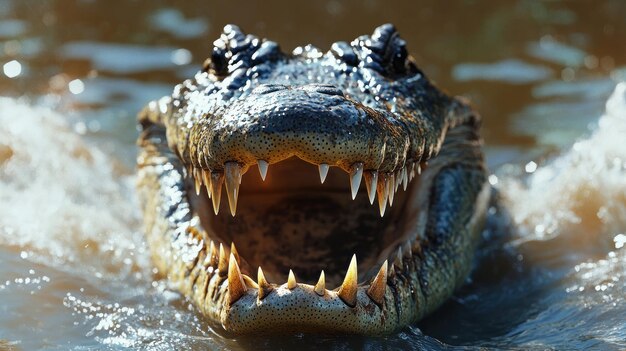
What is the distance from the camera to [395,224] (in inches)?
165

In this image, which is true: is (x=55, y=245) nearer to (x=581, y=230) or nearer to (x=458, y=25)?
(x=581, y=230)

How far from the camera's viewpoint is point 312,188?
4.33 m

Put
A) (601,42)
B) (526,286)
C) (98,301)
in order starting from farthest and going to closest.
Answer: (601,42)
(526,286)
(98,301)

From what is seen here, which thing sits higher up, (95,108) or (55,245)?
(95,108)

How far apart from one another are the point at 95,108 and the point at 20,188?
1.63 m

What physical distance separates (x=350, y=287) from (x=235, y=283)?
41cm

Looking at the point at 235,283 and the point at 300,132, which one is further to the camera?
the point at 235,283

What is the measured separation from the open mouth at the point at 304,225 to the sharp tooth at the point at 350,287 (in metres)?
0.45

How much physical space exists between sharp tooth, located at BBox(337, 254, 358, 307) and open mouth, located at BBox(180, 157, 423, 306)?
0.45 metres

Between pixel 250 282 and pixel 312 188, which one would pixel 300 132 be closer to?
pixel 250 282

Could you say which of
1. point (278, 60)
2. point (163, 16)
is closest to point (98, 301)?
point (278, 60)

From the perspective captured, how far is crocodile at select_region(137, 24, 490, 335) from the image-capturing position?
3.17 metres

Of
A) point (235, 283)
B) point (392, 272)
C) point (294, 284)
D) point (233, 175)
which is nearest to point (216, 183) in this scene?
point (233, 175)

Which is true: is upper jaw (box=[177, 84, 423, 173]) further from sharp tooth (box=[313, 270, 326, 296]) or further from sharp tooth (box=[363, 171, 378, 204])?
sharp tooth (box=[313, 270, 326, 296])
